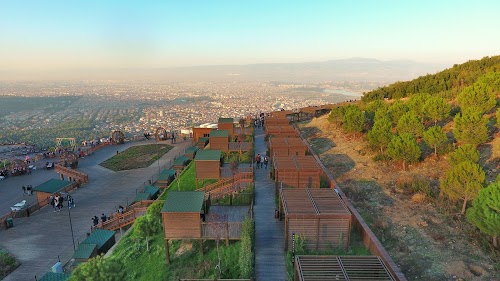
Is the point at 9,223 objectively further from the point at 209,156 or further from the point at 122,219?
the point at 209,156

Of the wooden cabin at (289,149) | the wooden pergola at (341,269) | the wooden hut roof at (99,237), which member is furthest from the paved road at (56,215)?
the wooden pergola at (341,269)

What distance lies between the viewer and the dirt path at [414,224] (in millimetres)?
10547

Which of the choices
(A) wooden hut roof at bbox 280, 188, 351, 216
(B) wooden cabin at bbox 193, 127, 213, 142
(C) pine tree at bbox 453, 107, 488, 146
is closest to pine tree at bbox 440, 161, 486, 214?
(A) wooden hut roof at bbox 280, 188, 351, 216

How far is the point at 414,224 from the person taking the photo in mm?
13414

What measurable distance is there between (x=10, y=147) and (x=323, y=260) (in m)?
49.5

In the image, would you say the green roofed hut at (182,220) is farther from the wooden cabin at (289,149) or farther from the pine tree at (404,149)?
the pine tree at (404,149)

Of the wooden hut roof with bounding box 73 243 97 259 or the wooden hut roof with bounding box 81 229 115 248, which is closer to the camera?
the wooden hut roof with bounding box 73 243 97 259

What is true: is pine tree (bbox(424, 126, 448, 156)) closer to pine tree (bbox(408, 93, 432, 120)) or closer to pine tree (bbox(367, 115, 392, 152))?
pine tree (bbox(367, 115, 392, 152))

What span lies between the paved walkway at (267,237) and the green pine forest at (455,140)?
7.23 meters

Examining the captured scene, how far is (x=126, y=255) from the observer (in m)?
14.3

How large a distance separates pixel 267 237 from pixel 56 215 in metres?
15.5

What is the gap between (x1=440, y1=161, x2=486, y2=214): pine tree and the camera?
13023mm

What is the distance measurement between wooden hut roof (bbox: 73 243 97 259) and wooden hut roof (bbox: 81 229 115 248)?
0.97 ft

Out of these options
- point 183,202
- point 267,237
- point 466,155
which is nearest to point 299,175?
point 267,237
